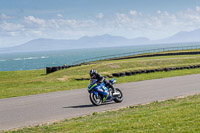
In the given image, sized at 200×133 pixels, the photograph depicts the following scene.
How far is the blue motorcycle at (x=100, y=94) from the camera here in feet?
42.3

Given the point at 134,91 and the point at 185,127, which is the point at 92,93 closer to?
the point at 134,91

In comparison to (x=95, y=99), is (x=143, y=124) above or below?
above

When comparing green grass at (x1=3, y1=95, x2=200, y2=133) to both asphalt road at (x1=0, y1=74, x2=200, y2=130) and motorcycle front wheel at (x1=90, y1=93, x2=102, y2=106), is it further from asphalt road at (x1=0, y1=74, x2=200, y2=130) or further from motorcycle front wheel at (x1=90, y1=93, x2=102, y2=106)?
motorcycle front wheel at (x1=90, y1=93, x2=102, y2=106)

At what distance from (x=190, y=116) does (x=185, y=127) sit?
1.35 meters

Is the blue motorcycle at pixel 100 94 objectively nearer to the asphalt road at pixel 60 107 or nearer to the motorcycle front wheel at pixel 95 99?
the motorcycle front wheel at pixel 95 99

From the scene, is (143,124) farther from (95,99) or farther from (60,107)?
(60,107)

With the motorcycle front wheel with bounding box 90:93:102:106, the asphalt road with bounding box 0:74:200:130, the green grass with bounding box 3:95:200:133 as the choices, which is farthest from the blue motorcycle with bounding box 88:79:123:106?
the green grass with bounding box 3:95:200:133

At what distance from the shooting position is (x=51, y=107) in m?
13.0

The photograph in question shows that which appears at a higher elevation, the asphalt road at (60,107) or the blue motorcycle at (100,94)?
the blue motorcycle at (100,94)

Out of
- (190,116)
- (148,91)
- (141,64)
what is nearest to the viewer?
(190,116)

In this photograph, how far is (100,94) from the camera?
13.3 meters

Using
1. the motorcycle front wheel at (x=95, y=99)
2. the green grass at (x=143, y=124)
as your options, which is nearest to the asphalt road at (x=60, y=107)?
the motorcycle front wheel at (x=95, y=99)

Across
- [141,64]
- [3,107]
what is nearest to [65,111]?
[3,107]

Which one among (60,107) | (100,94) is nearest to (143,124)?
(100,94)
